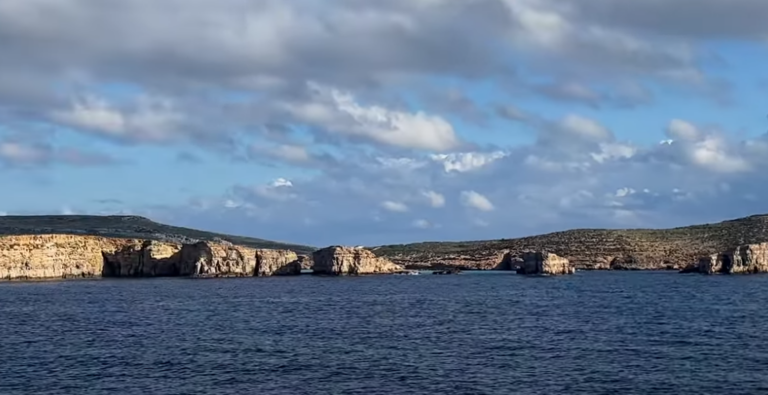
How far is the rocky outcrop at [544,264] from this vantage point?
18262cm

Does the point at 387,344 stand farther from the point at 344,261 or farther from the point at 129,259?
the point at 344,261

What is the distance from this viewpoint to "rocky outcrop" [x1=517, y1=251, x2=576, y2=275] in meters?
183

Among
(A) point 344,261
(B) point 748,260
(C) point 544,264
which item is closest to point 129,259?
(A) point 344,261

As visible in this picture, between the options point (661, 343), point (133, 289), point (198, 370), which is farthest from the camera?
point (133, 289)

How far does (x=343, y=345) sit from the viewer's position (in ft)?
205

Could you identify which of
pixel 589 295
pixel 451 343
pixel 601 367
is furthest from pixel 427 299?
pixel 601 367

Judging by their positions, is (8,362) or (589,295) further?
(589,295)

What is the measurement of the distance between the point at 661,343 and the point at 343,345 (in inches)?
830

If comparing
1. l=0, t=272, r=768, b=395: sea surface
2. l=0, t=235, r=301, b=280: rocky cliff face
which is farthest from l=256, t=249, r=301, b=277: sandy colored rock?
l=0, t=272, r=768, b=395: sea surface

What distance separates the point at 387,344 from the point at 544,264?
124m

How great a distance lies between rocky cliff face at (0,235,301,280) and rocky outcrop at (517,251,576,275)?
46.6 metres

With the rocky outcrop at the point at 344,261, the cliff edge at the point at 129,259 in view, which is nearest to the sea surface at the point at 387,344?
the cliff edge at the point at 129,259

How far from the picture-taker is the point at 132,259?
6949 inches

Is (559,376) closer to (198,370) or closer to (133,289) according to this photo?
(198,370)
